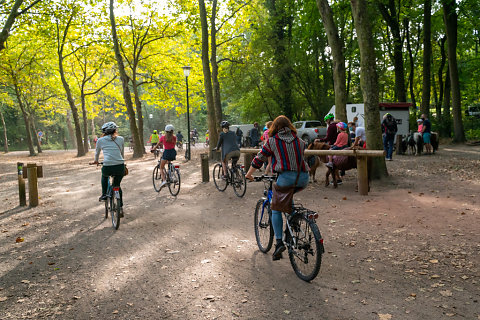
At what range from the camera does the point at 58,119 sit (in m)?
54.9

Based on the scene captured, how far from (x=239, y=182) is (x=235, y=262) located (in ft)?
17.5

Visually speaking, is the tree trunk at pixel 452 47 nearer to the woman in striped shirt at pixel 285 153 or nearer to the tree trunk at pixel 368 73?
the tree trunk at pixel 368 73

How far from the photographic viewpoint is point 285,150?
14.8 feet

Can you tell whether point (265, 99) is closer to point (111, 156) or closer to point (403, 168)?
point (403, 168)

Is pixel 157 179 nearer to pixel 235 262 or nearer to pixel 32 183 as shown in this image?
pixel 32 183

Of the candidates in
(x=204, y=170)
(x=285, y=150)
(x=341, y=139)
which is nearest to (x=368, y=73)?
(x=341, y=139)

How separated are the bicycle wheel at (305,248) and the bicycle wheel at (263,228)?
2.09 feet

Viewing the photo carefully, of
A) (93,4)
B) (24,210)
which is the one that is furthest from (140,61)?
(24,210)

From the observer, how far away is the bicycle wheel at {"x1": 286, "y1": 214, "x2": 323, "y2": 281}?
424 centimetres

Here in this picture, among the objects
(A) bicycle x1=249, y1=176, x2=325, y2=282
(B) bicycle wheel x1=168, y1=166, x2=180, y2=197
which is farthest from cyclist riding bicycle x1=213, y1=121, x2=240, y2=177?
(A) bicycle x1=249, y1=176, x2=325, y2=282

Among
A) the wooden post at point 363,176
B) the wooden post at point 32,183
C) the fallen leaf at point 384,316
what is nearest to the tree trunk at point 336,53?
the wooden post at point 363,176

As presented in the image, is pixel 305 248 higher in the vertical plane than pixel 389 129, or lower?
lower

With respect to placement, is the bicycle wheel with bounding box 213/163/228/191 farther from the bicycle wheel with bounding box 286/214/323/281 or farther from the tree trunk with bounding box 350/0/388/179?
the bicycle wheel with bounding box 286/214/323/281

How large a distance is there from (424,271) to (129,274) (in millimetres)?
3537
